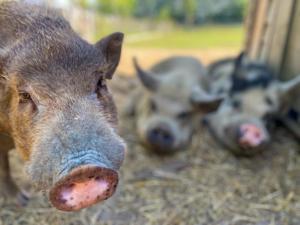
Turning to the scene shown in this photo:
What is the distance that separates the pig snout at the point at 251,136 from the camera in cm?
436

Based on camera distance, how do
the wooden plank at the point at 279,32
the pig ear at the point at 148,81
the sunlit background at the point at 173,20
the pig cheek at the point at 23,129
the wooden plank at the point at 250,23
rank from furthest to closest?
the sunlit background at the point at 173,20 < the wooden plank at the point at 250,23 < the wooden plank at the point at 279,32 < the pig ear at the point at 148,81 < the pig cheek at the point at 23,129

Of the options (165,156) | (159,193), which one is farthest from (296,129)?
(159,193)

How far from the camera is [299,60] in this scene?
495cm

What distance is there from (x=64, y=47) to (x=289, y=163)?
2.71 metres

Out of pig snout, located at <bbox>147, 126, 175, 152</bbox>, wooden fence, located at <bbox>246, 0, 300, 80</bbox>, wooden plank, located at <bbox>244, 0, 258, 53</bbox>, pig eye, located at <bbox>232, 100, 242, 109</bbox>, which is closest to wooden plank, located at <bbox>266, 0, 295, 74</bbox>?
wooden fence, located at <bbox>246, 0, 300, 80</bbox>

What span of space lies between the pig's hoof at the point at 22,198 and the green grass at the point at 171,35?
6.41 m

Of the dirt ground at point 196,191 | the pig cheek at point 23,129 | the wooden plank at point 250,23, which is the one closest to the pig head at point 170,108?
the dirt ground at point 196,191

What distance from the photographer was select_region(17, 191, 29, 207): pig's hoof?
3487mm

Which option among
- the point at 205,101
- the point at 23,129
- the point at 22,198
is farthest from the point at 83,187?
the point at 205,101

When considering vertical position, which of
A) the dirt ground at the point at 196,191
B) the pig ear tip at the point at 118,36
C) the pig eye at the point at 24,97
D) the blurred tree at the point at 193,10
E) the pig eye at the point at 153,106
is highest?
the pig ear tip at the point at 118,36

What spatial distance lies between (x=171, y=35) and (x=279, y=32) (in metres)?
9.72

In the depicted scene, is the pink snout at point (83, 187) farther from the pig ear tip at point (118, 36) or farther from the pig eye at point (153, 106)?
the pig eye at point (153, 106)

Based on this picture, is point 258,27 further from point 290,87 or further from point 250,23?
point 290,87

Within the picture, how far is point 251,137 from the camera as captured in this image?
4375 mm
